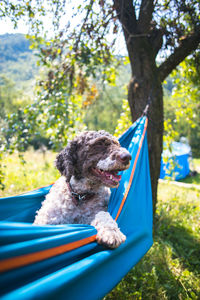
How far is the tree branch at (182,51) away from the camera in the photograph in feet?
11.2

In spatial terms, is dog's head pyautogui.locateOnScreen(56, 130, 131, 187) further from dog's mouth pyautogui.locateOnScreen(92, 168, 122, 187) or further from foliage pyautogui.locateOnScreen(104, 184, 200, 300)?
foliage pyautogui.locateOnScreen(104, 184, 200, 300)

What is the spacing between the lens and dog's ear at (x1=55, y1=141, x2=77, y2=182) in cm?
221

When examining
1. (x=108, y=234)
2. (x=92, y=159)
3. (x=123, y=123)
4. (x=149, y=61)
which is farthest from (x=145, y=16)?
(x=108, y=234)

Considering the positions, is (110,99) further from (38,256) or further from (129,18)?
(38,256)

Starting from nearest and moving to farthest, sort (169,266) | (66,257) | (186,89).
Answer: (66,257) → (169,266) → (186,89)

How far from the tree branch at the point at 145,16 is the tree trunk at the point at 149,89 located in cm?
17

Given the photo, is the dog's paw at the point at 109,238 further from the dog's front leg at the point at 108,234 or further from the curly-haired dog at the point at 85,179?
the curly-haired dog at the point at 85,179

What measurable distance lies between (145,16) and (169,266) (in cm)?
400

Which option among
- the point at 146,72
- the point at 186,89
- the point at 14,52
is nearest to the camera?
the point at 146,72

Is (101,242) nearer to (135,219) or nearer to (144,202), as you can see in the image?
(135,219)

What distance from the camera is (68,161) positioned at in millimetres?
2244

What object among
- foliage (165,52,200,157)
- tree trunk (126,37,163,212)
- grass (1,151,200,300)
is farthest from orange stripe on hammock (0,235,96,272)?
foliage (165,52,200,157)

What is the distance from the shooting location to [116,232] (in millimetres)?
1618

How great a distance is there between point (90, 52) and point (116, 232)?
3.58 m
